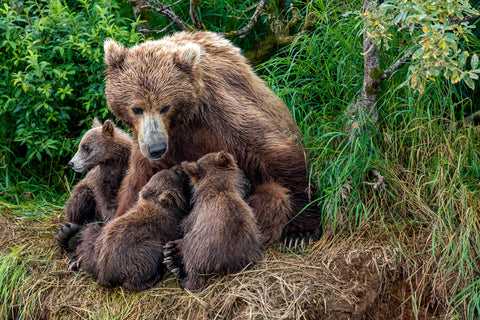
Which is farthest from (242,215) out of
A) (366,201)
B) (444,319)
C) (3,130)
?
(3,130)

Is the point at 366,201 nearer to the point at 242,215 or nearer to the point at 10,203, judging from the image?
the point at 242,215

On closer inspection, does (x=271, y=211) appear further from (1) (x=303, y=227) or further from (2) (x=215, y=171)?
(2) (x=215, y=171)

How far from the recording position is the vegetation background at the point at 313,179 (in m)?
4.02

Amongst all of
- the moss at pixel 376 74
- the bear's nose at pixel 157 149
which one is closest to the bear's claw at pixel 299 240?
the bear's nose at pixel 157 149

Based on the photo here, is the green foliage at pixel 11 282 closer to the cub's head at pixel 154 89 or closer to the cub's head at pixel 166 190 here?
the cub's head at pixel 166 190

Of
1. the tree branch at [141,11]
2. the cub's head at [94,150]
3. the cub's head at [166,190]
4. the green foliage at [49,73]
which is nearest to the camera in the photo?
the cub's head at [166,190]

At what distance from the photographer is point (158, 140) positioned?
4.21 meters

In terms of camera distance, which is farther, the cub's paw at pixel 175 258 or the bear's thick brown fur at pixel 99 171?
the bear's thick brown fur at pixel 99 171

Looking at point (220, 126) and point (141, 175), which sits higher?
point (220, 126)

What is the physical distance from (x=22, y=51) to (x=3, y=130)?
77 cm

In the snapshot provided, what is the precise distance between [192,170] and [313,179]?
40.6 inches

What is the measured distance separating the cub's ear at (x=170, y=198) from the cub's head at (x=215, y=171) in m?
0.16

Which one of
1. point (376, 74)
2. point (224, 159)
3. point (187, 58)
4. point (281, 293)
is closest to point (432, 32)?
point (376, 74)

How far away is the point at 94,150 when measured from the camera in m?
5.01
